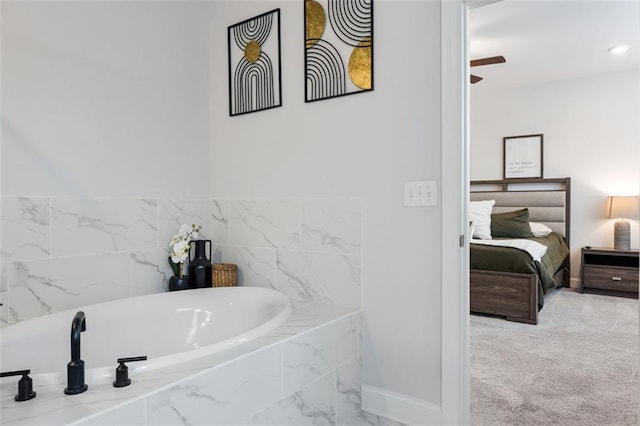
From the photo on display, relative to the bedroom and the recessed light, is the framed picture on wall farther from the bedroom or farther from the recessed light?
the recessed light

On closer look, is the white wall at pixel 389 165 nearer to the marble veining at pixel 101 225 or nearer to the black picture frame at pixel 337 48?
the black picture frame at pixel 337 48

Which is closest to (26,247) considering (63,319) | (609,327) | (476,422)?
(63,319)

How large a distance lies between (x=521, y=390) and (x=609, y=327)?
69.6 inches

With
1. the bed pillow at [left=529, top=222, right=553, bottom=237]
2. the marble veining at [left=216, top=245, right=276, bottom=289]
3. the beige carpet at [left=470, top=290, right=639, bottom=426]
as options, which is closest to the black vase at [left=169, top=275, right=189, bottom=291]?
the marble veining at [left=216, top=245, right=276, bottom=289]

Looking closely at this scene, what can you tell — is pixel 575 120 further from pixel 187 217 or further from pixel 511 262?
pixel 187 217

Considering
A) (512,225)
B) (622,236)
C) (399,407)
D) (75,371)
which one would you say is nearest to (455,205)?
(399,407)

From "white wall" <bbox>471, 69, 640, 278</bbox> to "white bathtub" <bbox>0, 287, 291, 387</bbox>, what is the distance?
4.52 m

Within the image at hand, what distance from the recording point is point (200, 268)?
8.09ft

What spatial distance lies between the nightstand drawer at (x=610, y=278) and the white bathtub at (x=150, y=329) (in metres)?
4.17

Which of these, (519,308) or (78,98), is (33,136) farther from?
(519,308)

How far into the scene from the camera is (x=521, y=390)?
246cm

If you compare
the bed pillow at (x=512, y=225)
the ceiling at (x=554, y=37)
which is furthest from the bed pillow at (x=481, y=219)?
the ceiling at (x=554, y=37)

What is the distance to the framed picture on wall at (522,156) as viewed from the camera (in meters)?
5.45

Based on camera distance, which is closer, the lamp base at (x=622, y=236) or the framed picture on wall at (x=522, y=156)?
the lamp base at (x=622, y=236)
